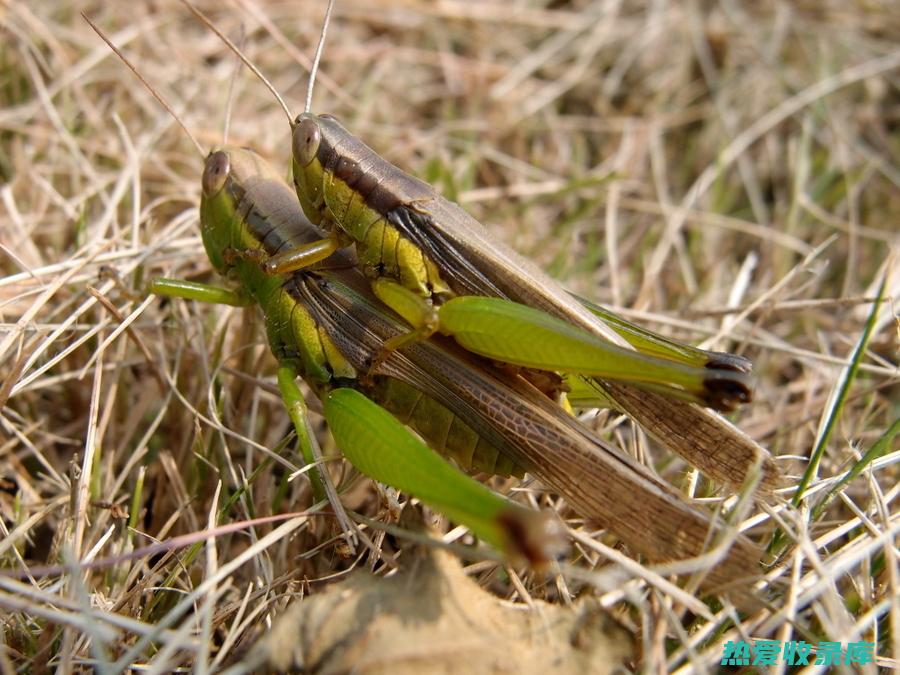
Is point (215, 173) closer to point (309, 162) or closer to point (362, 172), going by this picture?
point (309, 162)

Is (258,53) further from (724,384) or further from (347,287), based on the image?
(724,384)

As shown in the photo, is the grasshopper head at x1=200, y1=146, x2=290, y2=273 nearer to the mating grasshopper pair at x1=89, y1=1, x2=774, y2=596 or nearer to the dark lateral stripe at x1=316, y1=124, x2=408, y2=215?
the mating grasshopper pair at x1=89, y1=1, x2=774, y2=596

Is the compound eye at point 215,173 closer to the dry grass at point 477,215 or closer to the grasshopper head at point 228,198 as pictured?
the grasshopper head at point 228,198

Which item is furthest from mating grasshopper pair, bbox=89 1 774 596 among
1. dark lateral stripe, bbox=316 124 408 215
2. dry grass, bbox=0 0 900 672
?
dry grass, bbox=0 0 900 672

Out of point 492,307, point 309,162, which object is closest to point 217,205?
point 309,162

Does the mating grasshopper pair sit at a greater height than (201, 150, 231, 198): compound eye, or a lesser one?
lesser

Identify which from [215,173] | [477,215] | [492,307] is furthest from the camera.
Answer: [477,215]

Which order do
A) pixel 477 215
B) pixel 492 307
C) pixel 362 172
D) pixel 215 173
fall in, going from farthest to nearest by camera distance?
1. pixel 477 215
2. pixel 215 173
3. pixel 362 172
4. pixel 492 307

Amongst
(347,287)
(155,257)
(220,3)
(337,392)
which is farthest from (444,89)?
(337,392)
